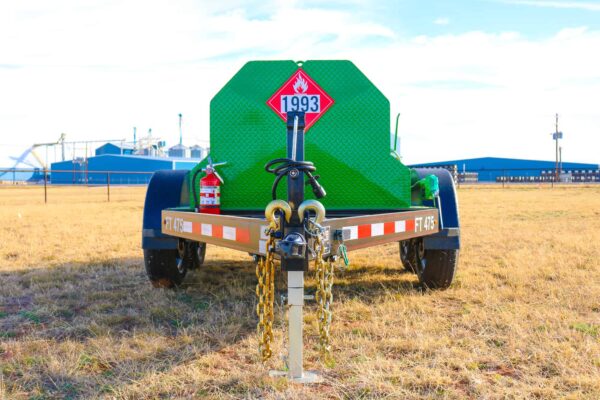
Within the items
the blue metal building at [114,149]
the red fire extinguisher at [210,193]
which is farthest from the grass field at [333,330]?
the blue metal building at [114,149]

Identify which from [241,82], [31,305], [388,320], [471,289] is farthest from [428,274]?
[31,305]

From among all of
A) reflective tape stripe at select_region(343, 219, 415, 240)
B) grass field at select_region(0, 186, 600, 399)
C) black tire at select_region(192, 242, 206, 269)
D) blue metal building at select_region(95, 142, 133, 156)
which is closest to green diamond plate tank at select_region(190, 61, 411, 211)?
reflective tape stripe at select_region(343, 219, 415, 240)

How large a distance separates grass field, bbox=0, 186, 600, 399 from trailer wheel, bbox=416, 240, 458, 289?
14 centimetres

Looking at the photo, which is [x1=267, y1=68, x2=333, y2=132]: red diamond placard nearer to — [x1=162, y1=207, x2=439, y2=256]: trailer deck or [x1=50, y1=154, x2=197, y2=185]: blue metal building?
[x1=162, y1=207, x2=439, y2=256]: trailer deck

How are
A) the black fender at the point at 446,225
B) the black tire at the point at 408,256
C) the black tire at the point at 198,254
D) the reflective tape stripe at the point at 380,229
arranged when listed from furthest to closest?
the black tire at the point at 198,254 < the black tire at the point at 408,256 < the black fender at the point at 446,225 < the reflective tape stripe at the point at 380,229

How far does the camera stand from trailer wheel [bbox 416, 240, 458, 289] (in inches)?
181

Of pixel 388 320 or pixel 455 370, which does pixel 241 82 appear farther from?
pixel 455 370

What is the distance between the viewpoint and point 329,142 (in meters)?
4.12

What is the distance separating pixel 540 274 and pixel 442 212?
5.71ft

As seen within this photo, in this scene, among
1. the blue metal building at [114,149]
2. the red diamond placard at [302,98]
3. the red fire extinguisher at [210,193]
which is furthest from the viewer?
the blue metal building at [114,149]

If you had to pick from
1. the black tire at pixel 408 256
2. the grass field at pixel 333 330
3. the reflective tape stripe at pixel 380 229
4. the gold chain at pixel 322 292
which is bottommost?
the grass field at pixel 333 330

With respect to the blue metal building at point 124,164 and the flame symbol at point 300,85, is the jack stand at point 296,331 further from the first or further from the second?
the blue metal building at point 124,164

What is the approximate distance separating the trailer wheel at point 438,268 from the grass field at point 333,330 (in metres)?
0.14

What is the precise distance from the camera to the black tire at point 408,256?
5754 mm
